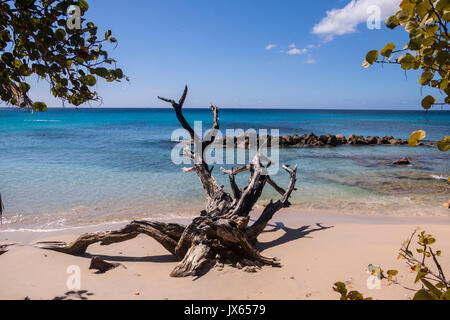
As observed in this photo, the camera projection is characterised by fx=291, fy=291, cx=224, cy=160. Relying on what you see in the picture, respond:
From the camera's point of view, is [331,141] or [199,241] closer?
[199,241]

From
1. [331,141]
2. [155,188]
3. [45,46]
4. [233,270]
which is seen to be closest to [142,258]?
[233,270]

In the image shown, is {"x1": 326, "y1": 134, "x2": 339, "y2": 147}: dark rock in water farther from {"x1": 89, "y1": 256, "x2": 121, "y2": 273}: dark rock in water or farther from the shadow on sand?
{"x1": 89, "y1": 256, "x2": 121, "y2": 273}: dark rock in water

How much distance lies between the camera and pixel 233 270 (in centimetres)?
462

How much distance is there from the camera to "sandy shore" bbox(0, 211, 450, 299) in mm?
3867

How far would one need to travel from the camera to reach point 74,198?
9227 millimetres

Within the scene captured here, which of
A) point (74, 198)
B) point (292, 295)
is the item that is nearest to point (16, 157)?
point (74, 198)

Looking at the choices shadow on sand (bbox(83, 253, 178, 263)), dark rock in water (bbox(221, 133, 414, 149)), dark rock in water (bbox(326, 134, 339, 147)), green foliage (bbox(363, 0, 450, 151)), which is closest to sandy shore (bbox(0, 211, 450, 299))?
shadow on sand (bbox(83, 253, 178, 263))

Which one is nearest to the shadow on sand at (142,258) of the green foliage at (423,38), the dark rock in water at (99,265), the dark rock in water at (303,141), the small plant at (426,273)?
the dark rock in water at (99,265)

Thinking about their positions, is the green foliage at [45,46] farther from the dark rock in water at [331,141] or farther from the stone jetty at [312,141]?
the dark rock in water at [331,141]

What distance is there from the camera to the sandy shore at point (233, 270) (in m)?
3.87

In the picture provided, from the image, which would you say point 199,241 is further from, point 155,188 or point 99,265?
point 155,188
